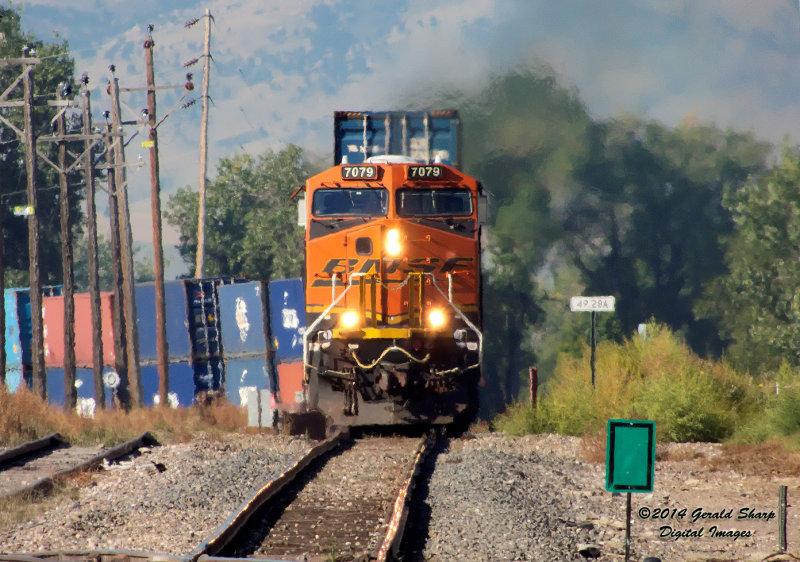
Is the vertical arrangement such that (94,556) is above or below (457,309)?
below

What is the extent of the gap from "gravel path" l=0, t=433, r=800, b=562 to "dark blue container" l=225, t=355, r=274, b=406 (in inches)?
749

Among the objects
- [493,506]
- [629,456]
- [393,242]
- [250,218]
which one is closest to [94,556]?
[493,506]

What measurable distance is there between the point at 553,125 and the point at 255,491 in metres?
28.9

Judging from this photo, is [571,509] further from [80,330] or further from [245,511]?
[80,330]

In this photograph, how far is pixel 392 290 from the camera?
15828mm

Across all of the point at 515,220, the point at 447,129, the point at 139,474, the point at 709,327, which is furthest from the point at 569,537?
the point at 709,327

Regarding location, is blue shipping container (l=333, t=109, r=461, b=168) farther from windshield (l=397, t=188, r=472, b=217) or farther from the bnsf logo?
the bnsf logo

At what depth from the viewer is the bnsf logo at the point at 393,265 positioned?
623 inches

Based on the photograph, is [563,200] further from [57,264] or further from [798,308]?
[57,264]

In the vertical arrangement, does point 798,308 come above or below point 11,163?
below

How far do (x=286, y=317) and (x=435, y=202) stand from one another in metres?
18.1

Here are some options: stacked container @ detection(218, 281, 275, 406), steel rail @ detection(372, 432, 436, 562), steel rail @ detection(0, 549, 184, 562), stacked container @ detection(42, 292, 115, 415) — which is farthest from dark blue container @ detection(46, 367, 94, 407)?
steel rail @ detection(0, 549, 184, 562)

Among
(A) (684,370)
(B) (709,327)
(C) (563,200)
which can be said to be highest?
(C) (563,200)

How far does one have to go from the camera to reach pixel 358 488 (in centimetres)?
1089
